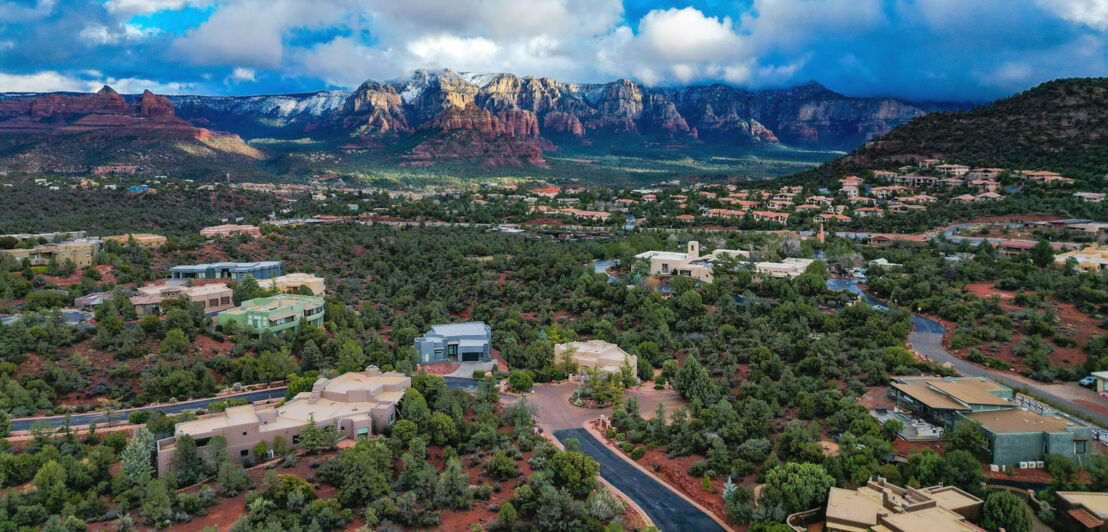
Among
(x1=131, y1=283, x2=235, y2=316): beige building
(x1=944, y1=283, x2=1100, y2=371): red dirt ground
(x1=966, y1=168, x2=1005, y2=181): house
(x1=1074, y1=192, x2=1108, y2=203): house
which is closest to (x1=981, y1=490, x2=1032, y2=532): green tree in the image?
(x1=944, y1=283, x2=1100, y2=371): red dirt ground

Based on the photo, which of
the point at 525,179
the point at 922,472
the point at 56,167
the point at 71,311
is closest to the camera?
the point at 922,472

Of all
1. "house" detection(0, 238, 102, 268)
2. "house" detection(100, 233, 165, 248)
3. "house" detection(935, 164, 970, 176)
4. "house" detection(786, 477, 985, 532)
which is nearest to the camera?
"house" detection(786, 477, 985, 532)

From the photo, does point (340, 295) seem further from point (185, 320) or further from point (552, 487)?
point (552, 487)

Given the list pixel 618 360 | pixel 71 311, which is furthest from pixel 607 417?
pixel 71 311

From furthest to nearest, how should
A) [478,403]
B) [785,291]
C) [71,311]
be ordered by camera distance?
[785,291] < [71,311] < [478,403]

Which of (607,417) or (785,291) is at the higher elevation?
(785,291)

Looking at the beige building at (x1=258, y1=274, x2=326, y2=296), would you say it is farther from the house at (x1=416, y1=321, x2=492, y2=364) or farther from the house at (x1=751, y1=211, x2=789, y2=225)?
the house at (x1=751, y1=211, x2=789, y2=225)

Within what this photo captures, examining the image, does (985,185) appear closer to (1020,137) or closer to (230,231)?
(1020,137)

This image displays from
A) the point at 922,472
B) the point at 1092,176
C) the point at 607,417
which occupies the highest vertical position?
the point at 1092,176
